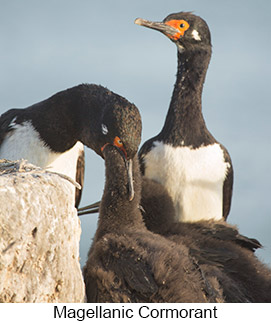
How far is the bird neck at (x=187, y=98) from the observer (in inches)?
235

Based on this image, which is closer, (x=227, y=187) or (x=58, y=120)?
(x=58, y=120)

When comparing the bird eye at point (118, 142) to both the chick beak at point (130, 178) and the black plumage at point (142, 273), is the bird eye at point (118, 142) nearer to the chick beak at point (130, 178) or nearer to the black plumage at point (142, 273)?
the chick beak at point (130, 178)

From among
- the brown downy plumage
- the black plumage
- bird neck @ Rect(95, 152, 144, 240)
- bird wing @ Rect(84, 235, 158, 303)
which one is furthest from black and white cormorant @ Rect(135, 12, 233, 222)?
bird wing @ Rect(84, 235, 158, 303)

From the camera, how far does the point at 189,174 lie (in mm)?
5938

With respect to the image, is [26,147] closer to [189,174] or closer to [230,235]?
[189,174]

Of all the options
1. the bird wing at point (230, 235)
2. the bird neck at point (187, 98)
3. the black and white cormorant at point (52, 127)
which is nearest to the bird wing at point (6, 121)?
the black and white cormorant at point (52, 127)

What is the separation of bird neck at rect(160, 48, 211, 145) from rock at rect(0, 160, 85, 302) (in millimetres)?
2700

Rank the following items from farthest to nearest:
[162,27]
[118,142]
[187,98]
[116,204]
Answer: [187,98] < [162,27] < [118,142] < [116,204]

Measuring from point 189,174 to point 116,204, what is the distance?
68.6 inches

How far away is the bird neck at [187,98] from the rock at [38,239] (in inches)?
106

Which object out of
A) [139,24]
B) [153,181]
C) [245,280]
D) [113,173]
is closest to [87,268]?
[113,173]

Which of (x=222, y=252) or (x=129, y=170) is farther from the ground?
(x=129, y=170)

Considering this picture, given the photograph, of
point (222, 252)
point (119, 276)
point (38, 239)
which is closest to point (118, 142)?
point (222, 252)

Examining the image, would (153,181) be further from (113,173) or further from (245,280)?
(245,280)
